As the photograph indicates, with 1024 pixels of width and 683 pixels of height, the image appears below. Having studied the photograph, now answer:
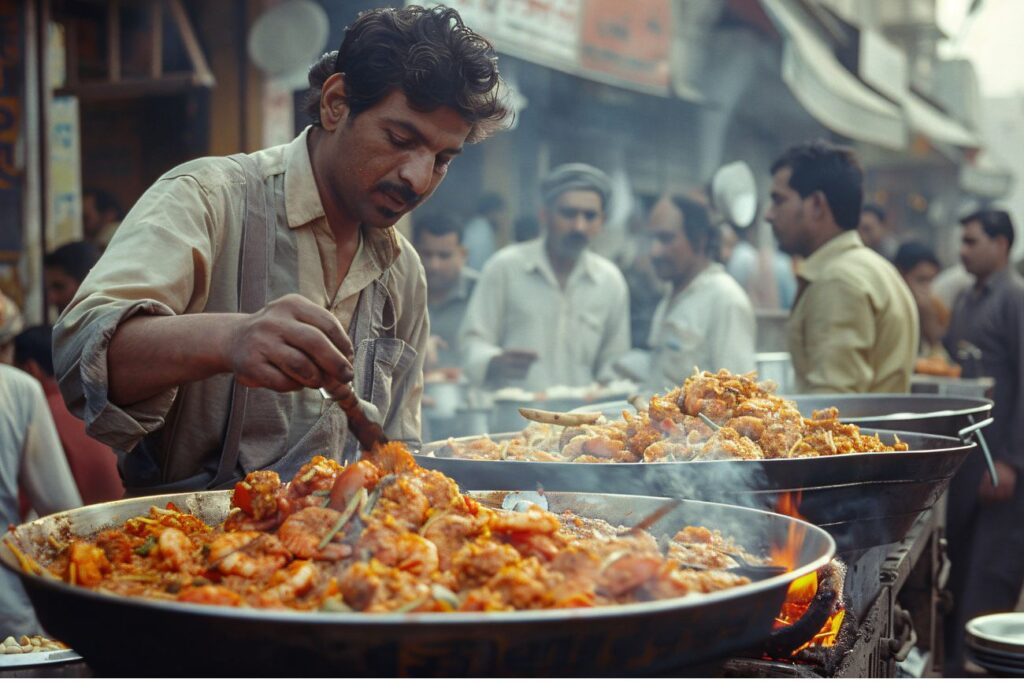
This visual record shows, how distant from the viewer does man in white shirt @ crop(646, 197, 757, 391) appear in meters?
5.77

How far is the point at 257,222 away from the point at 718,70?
1214cm

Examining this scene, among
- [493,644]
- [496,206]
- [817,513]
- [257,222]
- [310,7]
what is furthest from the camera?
[496,206]

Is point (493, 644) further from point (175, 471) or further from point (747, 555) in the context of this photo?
point (175, 471)

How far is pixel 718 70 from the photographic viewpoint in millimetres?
13680

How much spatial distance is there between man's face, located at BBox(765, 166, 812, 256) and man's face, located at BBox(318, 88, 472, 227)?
287 centimetres

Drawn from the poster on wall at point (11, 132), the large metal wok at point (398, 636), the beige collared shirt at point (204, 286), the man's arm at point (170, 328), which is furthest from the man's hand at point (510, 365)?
the large metal wok at point (398, 636)

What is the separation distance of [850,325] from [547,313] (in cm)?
235

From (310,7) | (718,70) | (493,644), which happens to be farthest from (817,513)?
(718,70)

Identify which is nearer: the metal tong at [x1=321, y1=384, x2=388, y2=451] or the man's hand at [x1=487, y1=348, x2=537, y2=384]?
the metal tong at [x1=321, y1=384, x2=388, y2=451]

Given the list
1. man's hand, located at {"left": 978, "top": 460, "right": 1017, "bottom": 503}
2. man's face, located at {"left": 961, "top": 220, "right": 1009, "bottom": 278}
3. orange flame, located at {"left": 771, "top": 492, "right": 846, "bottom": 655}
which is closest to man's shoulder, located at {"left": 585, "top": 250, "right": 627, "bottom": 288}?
man's hand, located at {"left": 978, "top": 460, "right": 1017, "bottom": 503}

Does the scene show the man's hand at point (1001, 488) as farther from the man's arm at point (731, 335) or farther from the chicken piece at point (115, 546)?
the chicken piece at point (115, 546)

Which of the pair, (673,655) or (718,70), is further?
(718,70)

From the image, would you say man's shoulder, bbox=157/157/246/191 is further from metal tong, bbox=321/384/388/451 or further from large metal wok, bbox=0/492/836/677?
large metal wok, bbox=0/492/836/677

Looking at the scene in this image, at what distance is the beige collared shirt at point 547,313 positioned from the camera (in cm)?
645
